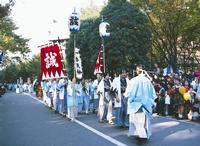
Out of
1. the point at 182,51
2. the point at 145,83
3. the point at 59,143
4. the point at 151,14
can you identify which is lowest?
the point at 59,143

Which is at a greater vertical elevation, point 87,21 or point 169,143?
point 87,21

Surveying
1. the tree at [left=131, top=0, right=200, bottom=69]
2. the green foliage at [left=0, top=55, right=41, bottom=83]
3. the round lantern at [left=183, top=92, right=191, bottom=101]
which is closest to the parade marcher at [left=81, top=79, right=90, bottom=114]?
the round lantern at [left=183, top=92, right=191, bottom=101]

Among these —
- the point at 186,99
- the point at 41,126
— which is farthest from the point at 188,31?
the point at 41,126

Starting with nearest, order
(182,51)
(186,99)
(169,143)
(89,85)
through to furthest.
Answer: (169,143) → (186,99) → (89,85) → (182,51)

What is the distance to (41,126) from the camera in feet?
53.1

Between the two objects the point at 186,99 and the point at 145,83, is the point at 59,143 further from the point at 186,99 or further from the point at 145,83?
the point at 186,99

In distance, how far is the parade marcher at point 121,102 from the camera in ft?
48.0

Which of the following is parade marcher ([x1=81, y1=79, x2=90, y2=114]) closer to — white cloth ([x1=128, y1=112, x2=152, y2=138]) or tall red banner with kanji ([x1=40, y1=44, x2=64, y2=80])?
tall red banner with kanji ([x1=40, y1=44, x2=64, y2=80])

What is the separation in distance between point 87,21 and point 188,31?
10693mm

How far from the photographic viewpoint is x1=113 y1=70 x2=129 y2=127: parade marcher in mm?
14617

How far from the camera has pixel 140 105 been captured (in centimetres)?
1149

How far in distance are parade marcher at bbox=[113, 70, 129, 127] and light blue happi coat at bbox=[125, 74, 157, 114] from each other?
2862 mm

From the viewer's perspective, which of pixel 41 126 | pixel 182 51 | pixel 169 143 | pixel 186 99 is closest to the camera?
pixel 169 143

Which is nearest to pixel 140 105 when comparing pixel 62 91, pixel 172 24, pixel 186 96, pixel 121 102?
pixel 121 102
